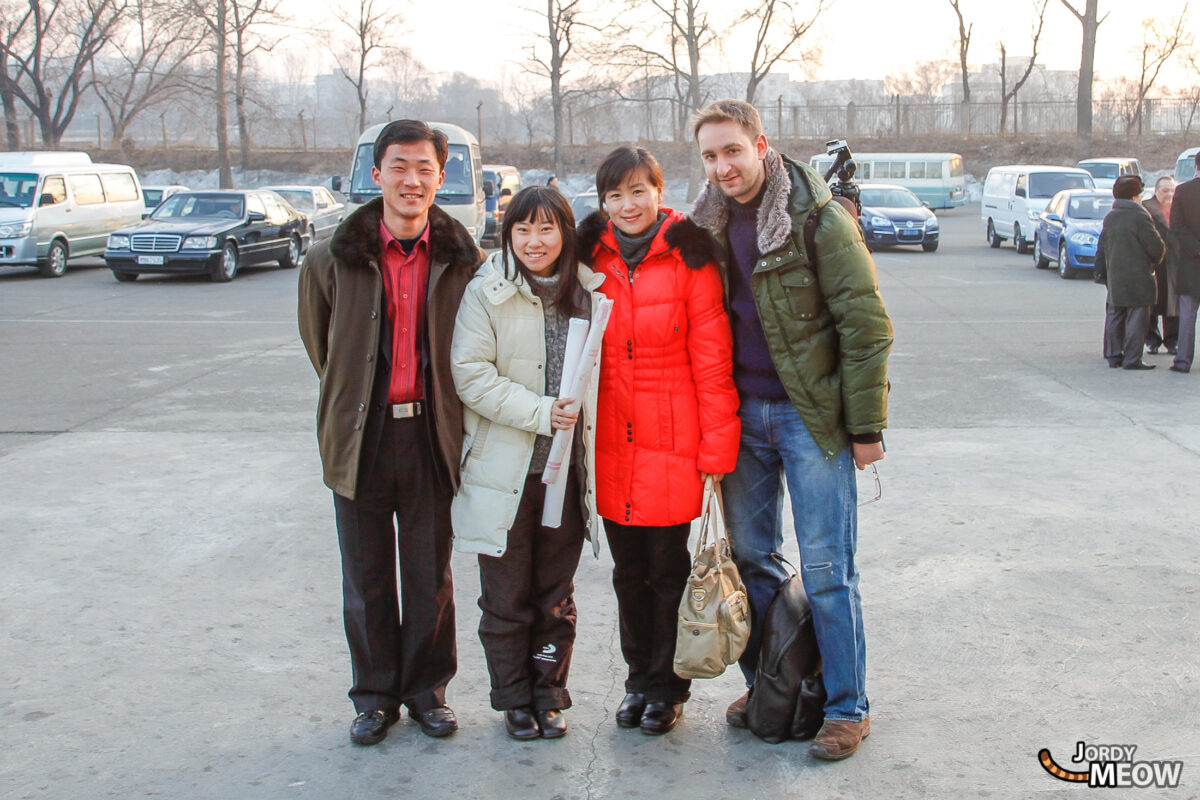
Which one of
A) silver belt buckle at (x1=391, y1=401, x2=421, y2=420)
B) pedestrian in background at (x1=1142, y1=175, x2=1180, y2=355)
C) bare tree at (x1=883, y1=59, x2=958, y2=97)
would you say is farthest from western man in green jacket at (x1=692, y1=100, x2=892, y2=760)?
bare tree at (x1=883, y1=59, x2=958, y2=97)

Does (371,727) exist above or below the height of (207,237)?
below

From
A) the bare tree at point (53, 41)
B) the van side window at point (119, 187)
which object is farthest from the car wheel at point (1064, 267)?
the bare tree at point (53, 41)

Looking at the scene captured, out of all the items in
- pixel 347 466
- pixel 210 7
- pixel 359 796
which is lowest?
pixel 359 796

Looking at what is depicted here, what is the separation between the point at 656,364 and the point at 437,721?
1.30 metres

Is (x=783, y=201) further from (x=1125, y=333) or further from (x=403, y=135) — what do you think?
(x=1125, y=333)

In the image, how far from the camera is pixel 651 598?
3.59m

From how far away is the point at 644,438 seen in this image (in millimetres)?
3385

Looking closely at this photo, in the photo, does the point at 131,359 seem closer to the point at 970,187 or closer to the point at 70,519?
the point at 70,519

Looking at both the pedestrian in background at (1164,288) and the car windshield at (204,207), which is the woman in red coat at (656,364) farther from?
the car windshield at (204,207)

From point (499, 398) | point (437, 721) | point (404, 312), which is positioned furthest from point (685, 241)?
point (437, 721)

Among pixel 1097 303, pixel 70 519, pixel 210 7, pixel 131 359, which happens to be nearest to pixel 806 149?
pixel 210 7

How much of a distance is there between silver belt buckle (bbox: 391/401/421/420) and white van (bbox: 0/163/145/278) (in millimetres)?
17980

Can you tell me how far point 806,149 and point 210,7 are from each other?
1037 inches

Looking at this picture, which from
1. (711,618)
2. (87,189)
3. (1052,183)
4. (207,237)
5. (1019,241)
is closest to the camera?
(711,618)
